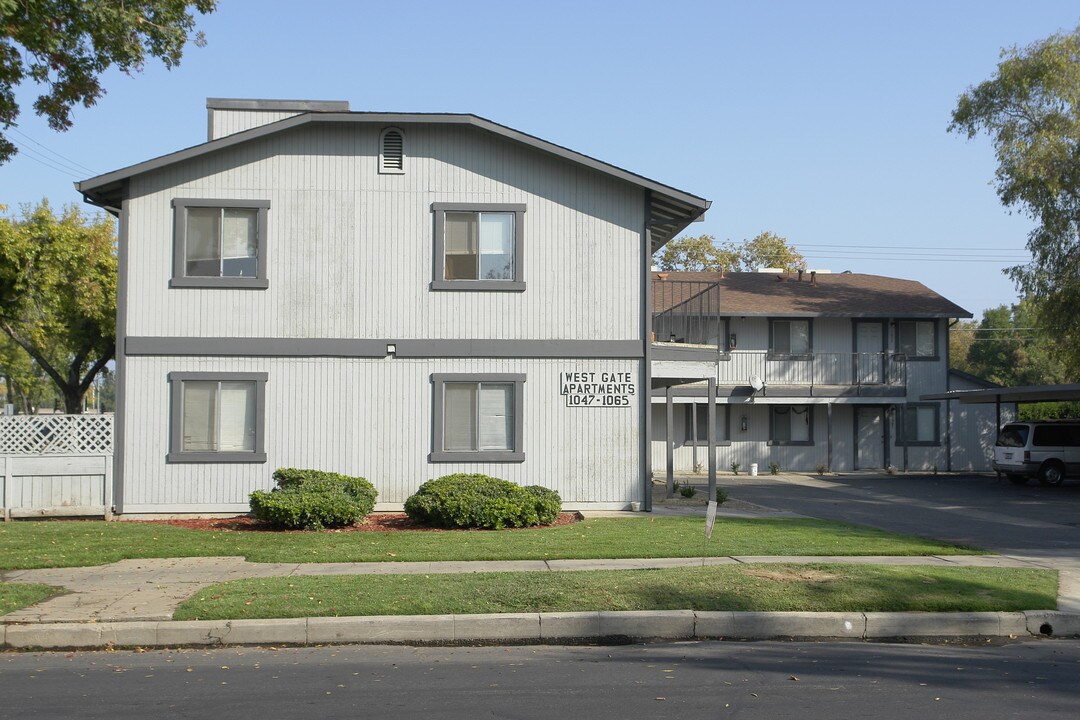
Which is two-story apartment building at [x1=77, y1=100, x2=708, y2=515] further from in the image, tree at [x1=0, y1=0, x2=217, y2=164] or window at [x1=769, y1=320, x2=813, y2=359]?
window at [x1=769, y1=320, x2=813, y2=359]

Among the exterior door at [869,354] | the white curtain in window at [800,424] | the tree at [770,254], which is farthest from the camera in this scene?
the tree at [770,254]

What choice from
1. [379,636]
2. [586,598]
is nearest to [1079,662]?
[586,598]

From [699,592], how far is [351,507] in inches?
296

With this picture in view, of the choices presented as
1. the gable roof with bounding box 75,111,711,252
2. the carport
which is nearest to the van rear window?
the carport

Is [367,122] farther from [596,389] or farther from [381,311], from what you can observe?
[596,389]

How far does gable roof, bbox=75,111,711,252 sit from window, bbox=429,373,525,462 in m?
4.25

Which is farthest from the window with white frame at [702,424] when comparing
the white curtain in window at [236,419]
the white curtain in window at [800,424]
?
the white curtain in window at [236,419]

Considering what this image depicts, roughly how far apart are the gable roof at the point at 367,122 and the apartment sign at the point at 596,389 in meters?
3.52

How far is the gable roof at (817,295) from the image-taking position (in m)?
36.9

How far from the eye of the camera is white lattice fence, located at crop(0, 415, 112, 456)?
18156 millimetres

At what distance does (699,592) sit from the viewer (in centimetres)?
1080

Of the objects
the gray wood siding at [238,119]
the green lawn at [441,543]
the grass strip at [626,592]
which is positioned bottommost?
the green lawn at [441,543]

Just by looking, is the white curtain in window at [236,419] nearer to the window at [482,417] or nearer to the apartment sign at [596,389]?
the window at [482,417]

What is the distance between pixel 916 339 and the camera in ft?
125
